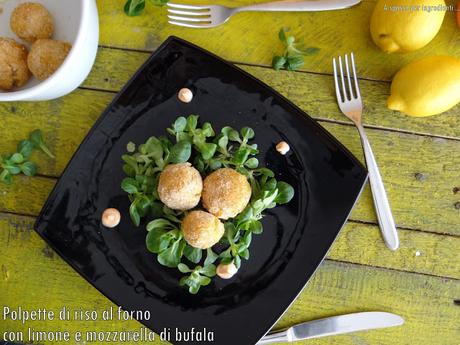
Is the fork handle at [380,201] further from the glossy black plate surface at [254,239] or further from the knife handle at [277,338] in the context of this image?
the knife handle at [277,338]

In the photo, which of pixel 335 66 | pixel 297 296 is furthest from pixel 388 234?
pixel 335 66

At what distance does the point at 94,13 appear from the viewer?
2.31 feet

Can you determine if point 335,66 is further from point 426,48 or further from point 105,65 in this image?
point 105,65

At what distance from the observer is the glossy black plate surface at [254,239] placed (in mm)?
718

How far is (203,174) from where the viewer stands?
68 centimetres

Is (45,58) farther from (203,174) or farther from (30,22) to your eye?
(203,174)

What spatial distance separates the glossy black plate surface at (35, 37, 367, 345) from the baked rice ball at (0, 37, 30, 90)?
0.14m

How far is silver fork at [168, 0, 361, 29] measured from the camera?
744 millimetres

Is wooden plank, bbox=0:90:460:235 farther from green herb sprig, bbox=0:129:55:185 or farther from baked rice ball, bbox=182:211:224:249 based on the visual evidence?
green herb sprig, bbox=0:129:55:185

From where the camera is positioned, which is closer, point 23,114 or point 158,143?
point 158,143

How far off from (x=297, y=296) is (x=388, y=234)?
18cm

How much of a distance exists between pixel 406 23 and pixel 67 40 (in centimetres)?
52

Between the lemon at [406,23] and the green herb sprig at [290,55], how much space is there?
108mm

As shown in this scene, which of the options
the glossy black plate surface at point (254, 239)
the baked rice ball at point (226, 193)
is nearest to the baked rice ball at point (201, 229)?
the baked rice ball at point (226, 193)
